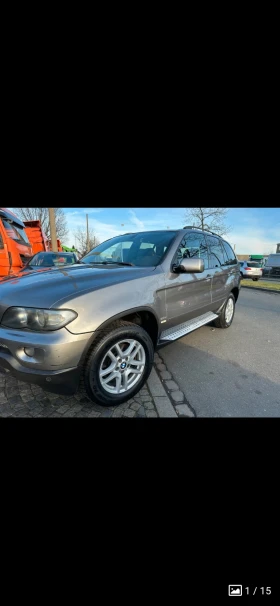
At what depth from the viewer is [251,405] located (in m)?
2.39

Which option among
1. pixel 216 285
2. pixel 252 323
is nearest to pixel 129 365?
pixel 216 285

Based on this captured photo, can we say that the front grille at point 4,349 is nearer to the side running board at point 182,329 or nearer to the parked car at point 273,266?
the side running board at point 182,329

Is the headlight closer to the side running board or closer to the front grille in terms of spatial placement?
the front grille

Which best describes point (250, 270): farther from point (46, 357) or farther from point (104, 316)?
point (46, 357)

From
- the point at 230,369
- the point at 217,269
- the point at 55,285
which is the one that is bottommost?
the point at 230,369

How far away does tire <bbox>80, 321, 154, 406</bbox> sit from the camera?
6.46 ft

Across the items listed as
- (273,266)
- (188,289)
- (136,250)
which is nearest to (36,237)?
(136,250)

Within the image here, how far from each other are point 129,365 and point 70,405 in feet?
2.28

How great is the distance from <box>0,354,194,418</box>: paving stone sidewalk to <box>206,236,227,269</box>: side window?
2292 mm

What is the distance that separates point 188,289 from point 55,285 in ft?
5.64

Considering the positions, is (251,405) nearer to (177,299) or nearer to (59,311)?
(177,299)

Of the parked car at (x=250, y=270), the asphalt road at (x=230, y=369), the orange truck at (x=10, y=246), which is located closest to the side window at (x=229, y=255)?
the asphalt road at (x=230, y=369)

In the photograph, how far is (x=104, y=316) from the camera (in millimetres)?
1934

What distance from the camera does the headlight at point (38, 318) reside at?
5.73ft
